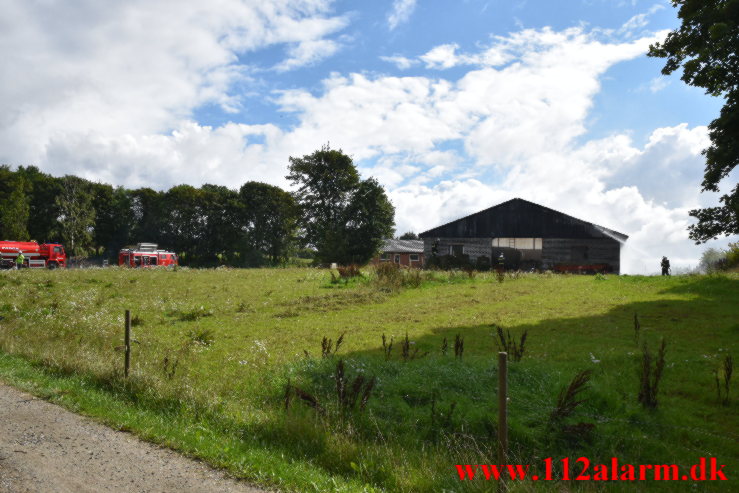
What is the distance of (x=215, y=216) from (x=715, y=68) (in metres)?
61.9

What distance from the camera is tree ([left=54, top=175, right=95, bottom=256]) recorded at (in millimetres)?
57438

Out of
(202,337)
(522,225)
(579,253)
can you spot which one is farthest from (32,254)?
(579,253)

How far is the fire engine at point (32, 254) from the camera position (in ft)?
117

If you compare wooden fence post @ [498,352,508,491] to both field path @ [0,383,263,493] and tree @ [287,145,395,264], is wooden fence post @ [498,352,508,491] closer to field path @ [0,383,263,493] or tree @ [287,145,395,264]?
field path @ [0,383,263,493]

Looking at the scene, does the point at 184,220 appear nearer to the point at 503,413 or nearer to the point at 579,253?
the point at 579,253

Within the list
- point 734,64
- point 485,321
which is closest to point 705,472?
point 485,321

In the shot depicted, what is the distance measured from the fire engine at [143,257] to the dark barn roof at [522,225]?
3097cm

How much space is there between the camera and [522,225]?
41469mm

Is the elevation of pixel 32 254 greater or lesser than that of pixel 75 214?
lesser

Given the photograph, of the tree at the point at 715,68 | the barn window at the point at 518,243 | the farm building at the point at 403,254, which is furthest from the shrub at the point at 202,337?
the farm building at the point at 403,254

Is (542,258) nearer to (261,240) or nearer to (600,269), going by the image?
(600,269)

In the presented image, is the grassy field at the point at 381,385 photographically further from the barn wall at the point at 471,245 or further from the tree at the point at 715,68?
the barn wall at the point at 471,245

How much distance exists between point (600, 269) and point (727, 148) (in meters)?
25.5

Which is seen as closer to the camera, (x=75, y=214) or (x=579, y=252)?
(x=579, y=252)
